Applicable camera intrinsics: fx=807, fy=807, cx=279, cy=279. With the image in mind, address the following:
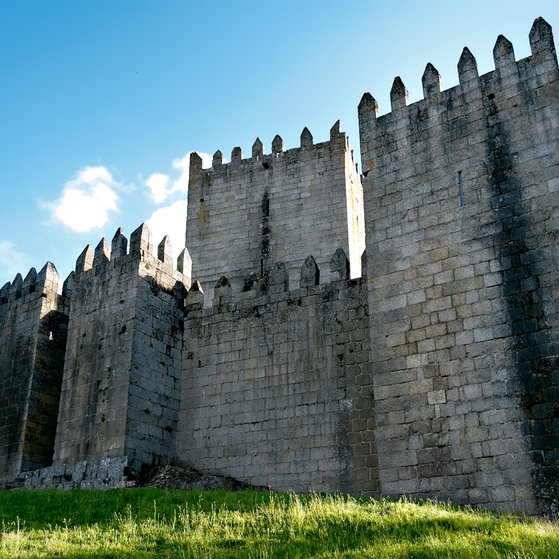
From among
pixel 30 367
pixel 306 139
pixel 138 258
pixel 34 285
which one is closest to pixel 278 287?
pixel 138 258

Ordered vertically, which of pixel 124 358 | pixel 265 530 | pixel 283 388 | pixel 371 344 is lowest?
pixel 265 530

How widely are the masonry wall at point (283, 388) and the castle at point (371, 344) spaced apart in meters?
0.03

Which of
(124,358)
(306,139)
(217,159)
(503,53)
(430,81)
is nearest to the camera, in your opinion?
(503,53)

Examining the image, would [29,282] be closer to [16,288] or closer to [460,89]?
[16,288]

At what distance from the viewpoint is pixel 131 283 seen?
15430 mm

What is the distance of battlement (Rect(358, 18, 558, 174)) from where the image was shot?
1265cm

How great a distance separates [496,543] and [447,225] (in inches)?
226

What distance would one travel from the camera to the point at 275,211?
21547 mm

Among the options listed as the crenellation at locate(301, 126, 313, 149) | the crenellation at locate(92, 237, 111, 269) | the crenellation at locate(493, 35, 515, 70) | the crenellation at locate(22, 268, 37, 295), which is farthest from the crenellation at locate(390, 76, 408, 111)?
the crenellation at locate(22, 268, 37, 295)

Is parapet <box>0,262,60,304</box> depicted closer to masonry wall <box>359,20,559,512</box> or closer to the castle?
the castle

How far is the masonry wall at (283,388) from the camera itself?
1342 cm

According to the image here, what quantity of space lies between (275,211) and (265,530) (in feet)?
43.5

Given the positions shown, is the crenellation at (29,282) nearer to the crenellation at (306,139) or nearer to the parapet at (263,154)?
the parapet at (263,154)

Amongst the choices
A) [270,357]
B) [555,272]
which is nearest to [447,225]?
[555,272]
